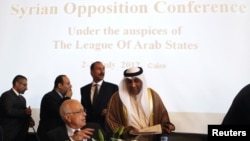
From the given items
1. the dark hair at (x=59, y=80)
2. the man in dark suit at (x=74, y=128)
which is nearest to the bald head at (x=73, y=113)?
the man in dark suit at (x=74, y=128)

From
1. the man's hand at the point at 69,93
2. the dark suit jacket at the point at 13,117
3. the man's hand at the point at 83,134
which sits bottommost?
the man's hand at the point at 83,134

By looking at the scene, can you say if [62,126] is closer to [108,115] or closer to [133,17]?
[108,115]

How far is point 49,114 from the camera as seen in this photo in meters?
2.88

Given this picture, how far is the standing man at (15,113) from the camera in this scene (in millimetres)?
2889

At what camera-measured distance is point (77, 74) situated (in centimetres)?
294

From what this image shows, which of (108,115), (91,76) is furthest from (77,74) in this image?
(108,115)

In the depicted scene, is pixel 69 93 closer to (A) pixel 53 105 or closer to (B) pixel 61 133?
(A) pixel 53 105

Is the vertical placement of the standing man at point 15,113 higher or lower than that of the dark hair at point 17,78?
lower

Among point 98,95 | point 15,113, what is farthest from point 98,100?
point 15,113

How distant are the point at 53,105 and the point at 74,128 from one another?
0.25 metres

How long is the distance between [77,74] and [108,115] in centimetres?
41

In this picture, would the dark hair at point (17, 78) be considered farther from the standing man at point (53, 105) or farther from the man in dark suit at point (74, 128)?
the man in dark suit at point (74, 128)

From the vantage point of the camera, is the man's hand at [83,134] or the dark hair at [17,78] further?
the dark hair at [17,78]

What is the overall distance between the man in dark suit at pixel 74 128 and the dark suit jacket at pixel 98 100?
0.04 meters
